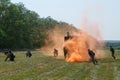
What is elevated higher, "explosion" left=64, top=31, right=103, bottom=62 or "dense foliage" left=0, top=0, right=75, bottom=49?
"dense foliage" left=0, top=0, right=75, bottom=49

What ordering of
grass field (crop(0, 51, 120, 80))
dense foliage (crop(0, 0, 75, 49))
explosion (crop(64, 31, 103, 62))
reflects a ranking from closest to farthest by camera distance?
grass field (crop(0, 51, 120, 80)) < explosion (crop(64, 31, 103, 62)) < dense foliage (crop(0, 0, 75, 49))

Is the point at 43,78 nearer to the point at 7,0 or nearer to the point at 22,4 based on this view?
the point at 7,0

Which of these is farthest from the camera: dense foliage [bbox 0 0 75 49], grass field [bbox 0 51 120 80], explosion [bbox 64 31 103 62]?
dense foliage [bbox 0 0 75 49]

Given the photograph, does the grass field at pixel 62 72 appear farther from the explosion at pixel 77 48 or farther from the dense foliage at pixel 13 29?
the dense foliage at pixel 13 29

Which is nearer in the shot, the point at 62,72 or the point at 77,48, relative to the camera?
the point at 62,72

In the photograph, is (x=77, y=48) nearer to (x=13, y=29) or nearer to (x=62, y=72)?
(x=62, y=72)

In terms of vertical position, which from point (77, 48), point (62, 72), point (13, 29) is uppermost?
point (13, 29)

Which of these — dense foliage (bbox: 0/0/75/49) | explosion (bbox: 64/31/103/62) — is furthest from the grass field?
dense foliage (bbox: 0/0/75/49)

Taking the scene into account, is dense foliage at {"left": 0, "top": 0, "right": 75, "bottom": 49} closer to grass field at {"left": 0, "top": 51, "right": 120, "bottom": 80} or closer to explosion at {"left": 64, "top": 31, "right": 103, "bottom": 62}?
explosion at {"left": 64, "top": 31, "right": 103, "bottom": 62}

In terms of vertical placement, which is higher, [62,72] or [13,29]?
[13,29]

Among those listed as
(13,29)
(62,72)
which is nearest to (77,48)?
(62,72)

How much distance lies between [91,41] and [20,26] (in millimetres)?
103792

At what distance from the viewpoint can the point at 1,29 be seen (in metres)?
141

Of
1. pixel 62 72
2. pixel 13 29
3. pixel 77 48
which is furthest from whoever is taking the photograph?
pixel 13 29
